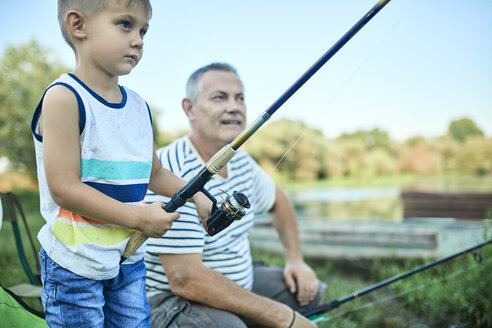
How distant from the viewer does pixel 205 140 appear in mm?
2363

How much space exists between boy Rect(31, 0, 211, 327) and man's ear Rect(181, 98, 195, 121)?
1.12 m

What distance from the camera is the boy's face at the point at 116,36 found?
120 cm

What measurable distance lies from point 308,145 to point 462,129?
5.87 metres

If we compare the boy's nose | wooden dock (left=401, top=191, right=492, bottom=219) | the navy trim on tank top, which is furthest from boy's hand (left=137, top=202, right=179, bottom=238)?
wooden dock (left=401, top=191, right=492, bottom=219)

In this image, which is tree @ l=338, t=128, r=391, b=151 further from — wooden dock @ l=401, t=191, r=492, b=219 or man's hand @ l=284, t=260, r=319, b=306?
man's hand @ l=284, t=260, r=319, b=306

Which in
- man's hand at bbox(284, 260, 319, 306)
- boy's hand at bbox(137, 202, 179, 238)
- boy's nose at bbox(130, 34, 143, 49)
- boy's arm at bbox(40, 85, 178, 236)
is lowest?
man's hand at bbox(284, 260, 319, 306)

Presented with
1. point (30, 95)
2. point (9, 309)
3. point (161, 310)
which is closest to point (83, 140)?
point (9, 309)

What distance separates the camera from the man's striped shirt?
1.95m

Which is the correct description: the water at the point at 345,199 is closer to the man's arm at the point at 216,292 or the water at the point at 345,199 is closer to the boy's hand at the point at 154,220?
the man's arm at the point at 216,292

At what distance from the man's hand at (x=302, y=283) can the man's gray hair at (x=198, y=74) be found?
1.24m

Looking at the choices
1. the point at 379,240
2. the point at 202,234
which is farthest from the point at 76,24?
the point at 379,240

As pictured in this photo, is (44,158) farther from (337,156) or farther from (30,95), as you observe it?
(337,156)

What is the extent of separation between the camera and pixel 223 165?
4.31 ft

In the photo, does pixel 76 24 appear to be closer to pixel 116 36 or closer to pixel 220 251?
pixel 116 36
